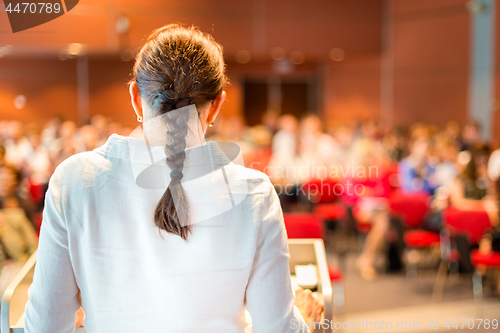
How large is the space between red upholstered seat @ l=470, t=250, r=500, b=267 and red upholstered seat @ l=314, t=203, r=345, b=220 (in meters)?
1.40

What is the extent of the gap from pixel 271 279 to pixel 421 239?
4069mm

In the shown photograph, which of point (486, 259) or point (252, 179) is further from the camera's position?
point (486, 259)

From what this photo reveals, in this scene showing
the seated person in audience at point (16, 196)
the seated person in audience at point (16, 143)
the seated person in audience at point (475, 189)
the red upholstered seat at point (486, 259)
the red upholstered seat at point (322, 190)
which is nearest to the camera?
the seated person in audience at point (16, 143)

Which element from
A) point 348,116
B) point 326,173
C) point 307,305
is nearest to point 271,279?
point 307,305

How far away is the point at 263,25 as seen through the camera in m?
7.27

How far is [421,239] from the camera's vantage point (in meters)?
4.55

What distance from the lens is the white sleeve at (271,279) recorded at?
861mm

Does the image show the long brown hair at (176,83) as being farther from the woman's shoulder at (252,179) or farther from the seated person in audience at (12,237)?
the seated person in audience at (12,237)

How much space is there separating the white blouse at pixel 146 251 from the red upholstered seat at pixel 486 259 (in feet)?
11.8

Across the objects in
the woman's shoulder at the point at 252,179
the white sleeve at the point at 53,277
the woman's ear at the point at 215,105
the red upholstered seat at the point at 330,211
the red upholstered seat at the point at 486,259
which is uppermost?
the woman's ear at the point at 215,105

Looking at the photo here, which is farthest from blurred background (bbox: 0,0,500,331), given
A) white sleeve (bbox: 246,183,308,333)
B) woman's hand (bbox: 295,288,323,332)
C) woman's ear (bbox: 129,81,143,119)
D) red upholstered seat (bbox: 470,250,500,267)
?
woman's hand (bbox: 295,288,323,332)

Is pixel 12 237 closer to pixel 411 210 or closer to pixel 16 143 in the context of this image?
pixel 16 143

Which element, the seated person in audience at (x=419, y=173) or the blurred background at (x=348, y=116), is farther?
the seated person in audience at (x=419, y=173)

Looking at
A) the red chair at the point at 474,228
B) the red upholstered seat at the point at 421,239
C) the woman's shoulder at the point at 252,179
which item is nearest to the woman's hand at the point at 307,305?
the woman's shoulder at the point at 252,179
